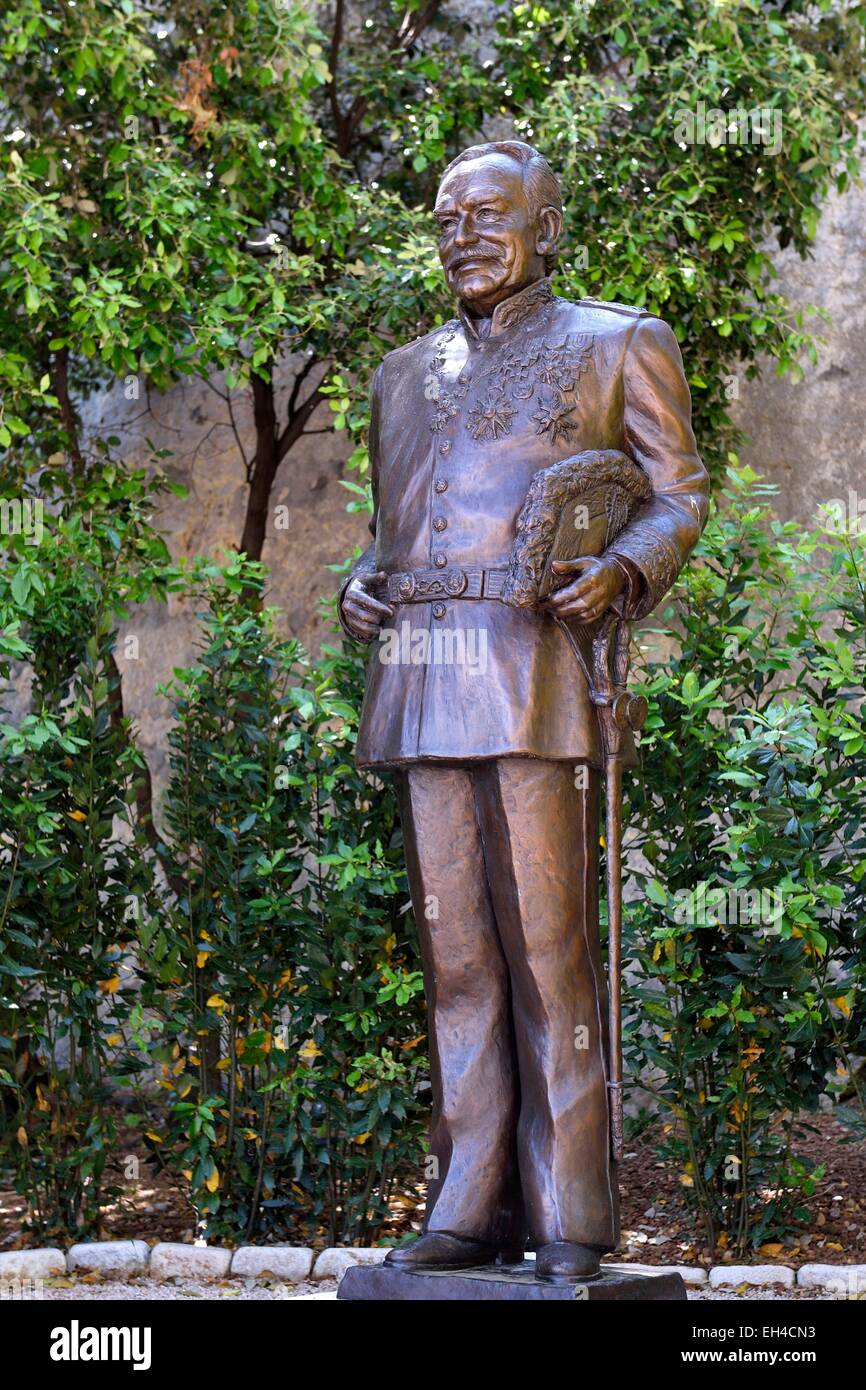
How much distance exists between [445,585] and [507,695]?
0.90ft

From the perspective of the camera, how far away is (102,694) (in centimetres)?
592

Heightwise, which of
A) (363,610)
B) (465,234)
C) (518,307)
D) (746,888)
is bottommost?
(746,888)

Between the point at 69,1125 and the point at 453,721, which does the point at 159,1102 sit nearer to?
the point at 69,1125

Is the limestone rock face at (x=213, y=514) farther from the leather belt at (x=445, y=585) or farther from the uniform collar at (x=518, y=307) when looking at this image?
the leather belt at (x=445, y=585)

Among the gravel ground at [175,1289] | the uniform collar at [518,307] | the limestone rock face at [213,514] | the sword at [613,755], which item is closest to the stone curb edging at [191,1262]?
the gravel ground at [175,1289]

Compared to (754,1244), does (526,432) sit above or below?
above

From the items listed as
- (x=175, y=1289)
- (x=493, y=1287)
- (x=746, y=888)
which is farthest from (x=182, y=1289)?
(x=493, y=1287)

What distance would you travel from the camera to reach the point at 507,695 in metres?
3.64

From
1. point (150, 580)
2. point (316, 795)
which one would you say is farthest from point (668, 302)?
point (316, 795)

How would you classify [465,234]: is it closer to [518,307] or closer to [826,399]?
[518,307]

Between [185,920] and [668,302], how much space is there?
11.8 ft

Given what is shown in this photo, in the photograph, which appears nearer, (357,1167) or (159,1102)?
(357,1167)

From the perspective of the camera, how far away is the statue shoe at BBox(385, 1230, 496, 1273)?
3580 millimetres

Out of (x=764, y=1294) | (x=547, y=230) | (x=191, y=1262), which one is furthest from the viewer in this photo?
(x=191, y=1262)
